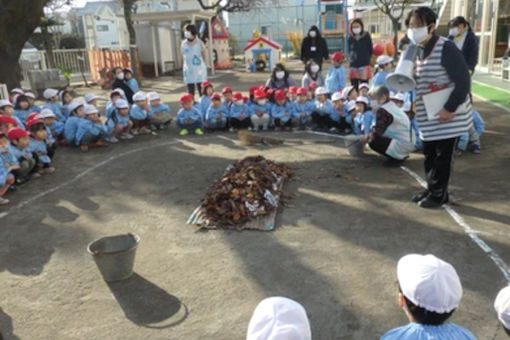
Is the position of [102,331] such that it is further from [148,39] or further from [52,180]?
[148,39]

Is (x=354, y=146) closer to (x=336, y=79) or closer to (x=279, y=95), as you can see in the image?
(x=279, y=95)

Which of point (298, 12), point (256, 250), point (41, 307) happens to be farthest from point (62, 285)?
point (298, 12)

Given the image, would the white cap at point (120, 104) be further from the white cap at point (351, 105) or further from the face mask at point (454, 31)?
the face mask at point (454, 31)

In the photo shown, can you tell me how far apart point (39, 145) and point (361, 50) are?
6.41 m

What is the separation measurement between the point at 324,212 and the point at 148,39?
19203 mm

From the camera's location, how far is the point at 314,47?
10.6 m

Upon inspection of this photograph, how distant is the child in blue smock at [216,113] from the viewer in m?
8.95

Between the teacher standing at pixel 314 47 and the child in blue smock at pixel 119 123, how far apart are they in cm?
448

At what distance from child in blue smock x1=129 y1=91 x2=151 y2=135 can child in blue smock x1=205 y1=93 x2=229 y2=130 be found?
129 cm

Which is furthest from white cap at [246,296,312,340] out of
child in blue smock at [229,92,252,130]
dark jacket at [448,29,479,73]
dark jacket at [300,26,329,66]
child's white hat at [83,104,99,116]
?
dark jacket at [300,26,329,66]

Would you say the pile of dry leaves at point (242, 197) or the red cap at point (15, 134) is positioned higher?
the red cap at point (15, 134)

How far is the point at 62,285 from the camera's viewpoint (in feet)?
11.9

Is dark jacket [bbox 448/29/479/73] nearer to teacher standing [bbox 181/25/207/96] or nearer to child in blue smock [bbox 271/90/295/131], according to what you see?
child in blue smock [bbox 271/90/295/131]

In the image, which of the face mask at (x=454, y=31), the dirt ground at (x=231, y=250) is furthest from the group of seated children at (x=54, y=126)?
the face mask at (x=454, y=31)
